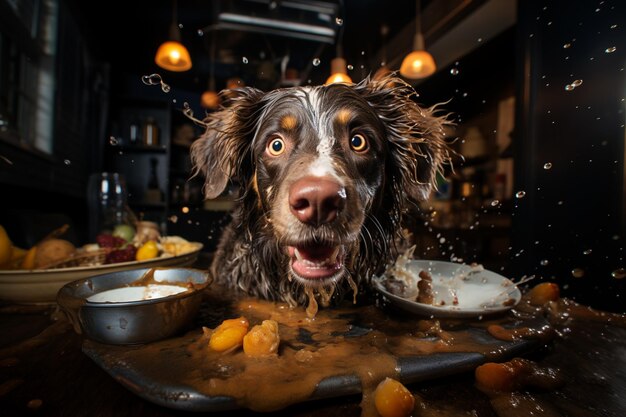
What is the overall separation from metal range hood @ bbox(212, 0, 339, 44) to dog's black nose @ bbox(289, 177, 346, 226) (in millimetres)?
4330

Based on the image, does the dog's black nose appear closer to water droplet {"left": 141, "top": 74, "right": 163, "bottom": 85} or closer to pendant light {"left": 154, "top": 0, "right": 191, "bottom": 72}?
water droplet {"left": 141, "top": 74, "right": 163, "bottom": 85}

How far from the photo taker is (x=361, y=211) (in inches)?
50.9

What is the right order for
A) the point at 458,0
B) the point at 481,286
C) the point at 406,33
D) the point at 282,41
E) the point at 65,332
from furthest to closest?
the point at 406,33, the point at 282,41, the point at 458,0, the point at 481,286, the point at 65,332

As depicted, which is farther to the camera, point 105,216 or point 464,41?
point 464,41

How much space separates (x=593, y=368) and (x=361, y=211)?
2.89 feet

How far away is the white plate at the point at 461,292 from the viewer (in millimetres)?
1235

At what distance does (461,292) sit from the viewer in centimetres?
160

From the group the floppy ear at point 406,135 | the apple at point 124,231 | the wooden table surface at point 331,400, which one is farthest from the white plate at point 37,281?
the floppy ear at point 406,135

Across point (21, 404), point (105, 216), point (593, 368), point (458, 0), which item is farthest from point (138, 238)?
point (458, 0)

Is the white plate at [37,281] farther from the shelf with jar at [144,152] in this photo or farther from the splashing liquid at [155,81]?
the shelf with jar at [144,152]

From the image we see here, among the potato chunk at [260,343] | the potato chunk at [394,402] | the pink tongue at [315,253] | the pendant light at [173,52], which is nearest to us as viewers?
the potato chunk at [394,402]

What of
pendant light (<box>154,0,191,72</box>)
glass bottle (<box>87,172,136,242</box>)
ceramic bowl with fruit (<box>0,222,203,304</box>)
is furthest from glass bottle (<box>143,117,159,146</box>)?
ceramic bowl with fruit (<box>0,222,203,304</box>)

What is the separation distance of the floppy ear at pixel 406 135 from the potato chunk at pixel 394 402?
45.5 inches

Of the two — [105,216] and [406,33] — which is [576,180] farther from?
[406,33]
